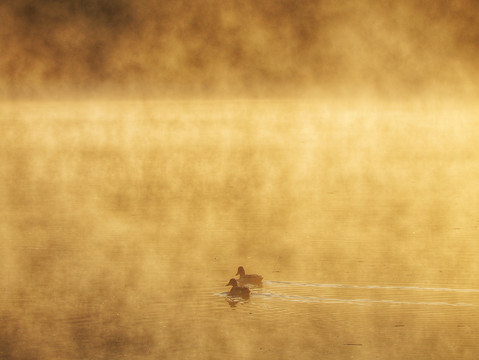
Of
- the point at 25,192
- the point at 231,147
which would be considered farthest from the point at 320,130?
the point at 25,192

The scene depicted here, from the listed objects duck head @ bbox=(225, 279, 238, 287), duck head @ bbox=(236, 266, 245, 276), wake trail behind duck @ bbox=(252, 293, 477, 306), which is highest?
duck head @ bbox=(236, 266, 245, 276)

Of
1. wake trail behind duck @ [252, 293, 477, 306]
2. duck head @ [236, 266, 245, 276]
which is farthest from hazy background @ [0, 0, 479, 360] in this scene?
duck head @ [236, 266, 245, 276]

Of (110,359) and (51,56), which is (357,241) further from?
(51,56)

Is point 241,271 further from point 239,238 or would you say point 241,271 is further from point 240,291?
point 239,238

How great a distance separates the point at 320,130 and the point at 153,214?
2.82m

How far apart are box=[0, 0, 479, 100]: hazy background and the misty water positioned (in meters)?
1.92

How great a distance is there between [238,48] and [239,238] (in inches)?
227

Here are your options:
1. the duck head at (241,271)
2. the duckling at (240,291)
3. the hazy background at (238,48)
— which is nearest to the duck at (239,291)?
the duckling at (240,291)

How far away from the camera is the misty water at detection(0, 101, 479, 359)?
299 cm

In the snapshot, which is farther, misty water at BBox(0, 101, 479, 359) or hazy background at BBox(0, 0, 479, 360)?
hazy background at BBox(0, 0, 479, 360)

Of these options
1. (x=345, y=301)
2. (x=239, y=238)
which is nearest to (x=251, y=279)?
(x=345, y=301)

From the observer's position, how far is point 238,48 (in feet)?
31.8

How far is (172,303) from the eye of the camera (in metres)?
3.28

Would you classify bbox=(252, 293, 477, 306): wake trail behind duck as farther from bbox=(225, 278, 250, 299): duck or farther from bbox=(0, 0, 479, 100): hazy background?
bbox=(0, 0, 479, 100): hazy background
